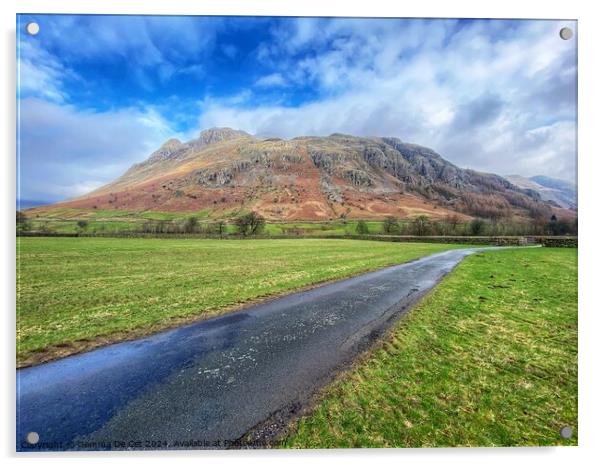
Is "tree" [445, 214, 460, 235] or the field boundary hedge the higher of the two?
"tree" [445, 214, 460, 235]

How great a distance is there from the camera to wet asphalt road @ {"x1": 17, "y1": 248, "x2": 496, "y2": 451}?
12.9 ft

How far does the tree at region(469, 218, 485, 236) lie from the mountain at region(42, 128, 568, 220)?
1127 millimetres

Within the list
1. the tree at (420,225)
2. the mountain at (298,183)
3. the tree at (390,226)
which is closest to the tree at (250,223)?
the mountain at (298,183)

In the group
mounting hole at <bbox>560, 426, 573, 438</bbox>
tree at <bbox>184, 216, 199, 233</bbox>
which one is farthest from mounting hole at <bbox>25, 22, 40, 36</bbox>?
tree at <bbox>184, 216, 199, 233</bbox>

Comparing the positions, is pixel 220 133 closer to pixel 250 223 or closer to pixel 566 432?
pixel 566 432

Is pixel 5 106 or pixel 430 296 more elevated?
pixel 5 106

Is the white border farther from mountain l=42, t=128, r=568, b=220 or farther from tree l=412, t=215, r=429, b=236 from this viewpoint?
tree l=412, t=215, r=429, b=236

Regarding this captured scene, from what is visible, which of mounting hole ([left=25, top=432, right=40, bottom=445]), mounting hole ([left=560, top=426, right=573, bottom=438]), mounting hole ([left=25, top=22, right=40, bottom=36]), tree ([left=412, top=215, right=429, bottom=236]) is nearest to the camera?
mounting hole ([left=560, top=426, right=573, bottom=438])

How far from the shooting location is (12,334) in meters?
5.50

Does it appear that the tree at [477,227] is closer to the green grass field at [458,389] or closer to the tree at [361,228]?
the green grass field at [458,389]
